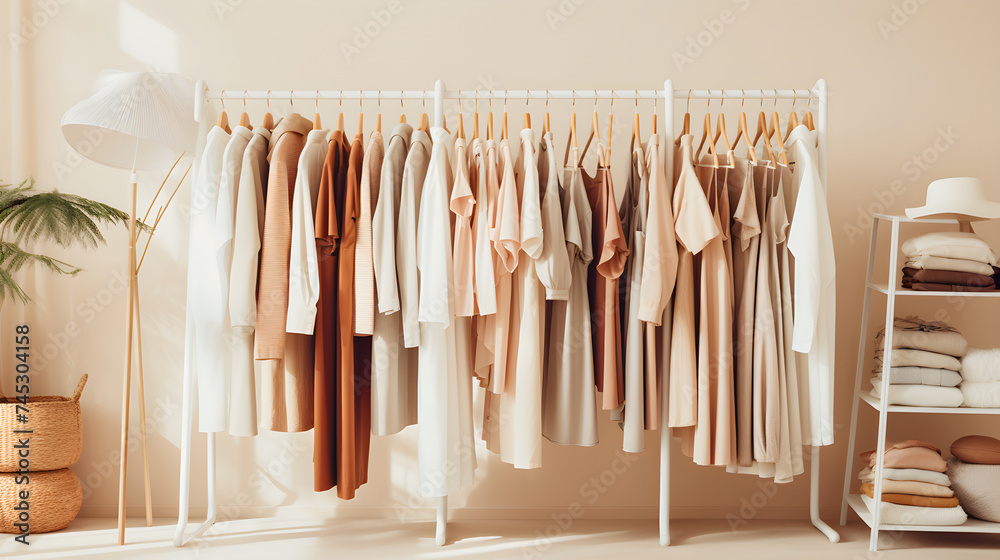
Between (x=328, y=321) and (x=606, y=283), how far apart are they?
0.95 meters

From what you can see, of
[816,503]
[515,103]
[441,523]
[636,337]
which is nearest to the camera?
[636,337]

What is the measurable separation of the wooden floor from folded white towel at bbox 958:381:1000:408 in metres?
0.54

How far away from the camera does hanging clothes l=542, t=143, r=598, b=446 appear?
209 cm

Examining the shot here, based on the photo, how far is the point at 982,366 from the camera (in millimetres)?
2246

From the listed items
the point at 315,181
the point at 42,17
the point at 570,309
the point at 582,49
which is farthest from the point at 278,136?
the point at 42,17

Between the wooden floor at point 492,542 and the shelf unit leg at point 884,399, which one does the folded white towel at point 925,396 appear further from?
the wooden floor at point 492,542

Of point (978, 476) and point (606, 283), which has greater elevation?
point (606, 283)

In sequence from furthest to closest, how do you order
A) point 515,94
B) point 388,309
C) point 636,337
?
point 515,94
point 636,337
point 388,309

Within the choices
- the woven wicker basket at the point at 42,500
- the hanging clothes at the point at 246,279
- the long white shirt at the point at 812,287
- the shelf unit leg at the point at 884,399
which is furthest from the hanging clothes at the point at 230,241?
the shelf unit leg at the point at 884,399

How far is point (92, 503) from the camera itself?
106 inches

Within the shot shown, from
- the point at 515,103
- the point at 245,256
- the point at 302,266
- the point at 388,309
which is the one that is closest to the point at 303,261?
the point at 302,266

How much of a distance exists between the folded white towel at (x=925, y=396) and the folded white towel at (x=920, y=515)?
38 cm

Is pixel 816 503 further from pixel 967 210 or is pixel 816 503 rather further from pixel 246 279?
pixel 246 279

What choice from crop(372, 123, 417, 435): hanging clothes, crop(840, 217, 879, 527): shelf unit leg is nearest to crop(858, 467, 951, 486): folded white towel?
crop(840, 217, 879, 527): shelf unit leg
